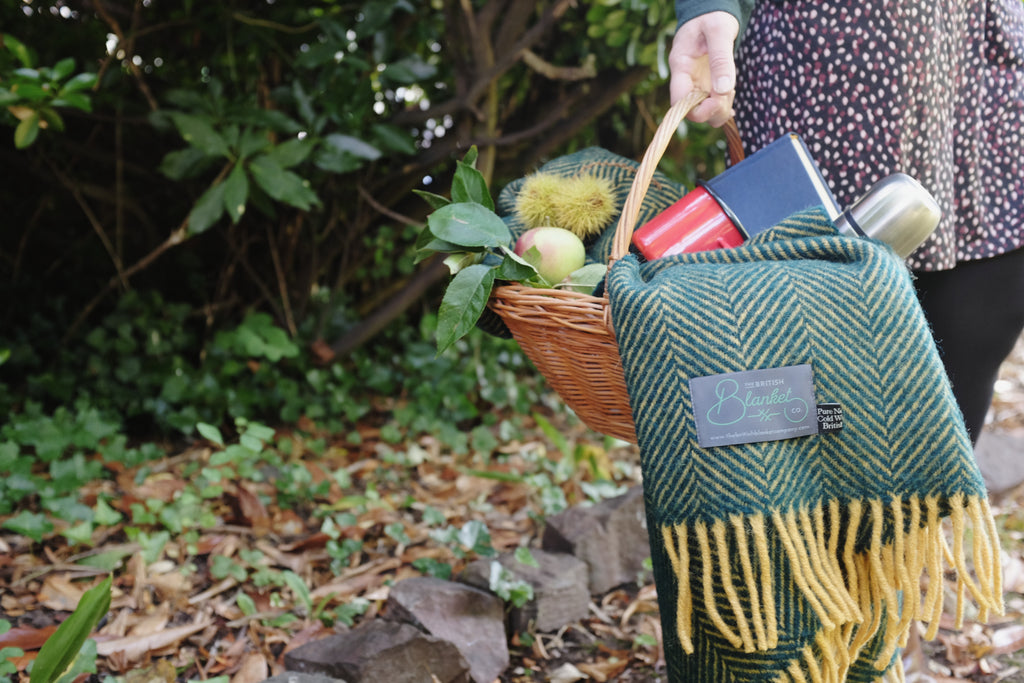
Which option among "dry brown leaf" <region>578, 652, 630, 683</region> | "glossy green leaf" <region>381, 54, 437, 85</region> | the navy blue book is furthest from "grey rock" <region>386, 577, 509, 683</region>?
"glossy green leaf" <region>381, 54, 437, 85</region>

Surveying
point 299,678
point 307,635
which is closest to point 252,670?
point 307,635

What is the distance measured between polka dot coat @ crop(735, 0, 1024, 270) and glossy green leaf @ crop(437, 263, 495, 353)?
0.52 metres

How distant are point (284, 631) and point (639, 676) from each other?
685mm

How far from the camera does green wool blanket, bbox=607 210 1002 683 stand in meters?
0.75

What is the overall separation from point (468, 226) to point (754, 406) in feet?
1.45

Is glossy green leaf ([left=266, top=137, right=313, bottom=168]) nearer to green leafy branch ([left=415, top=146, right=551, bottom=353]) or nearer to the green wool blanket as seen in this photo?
green leafy branch ([left=415, top=146, right=551, bottom=353])

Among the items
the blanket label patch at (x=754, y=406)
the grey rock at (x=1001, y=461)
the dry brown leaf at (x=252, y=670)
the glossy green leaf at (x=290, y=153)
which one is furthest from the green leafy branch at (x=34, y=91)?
the grey rock at (x=1001, y=461)

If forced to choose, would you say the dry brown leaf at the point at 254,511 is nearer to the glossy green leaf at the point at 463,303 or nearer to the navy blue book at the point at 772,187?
the glossy green leaf at the point at 463,303

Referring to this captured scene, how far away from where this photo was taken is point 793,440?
Answer: 77 centimetres

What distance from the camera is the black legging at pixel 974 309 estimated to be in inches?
45.1

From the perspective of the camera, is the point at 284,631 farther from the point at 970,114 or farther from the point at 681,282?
the point at 970,114

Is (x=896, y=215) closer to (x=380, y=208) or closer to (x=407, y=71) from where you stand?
(x=407, y=71)

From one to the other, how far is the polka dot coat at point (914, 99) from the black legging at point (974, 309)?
35mm

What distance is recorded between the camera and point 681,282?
0.80 meters
